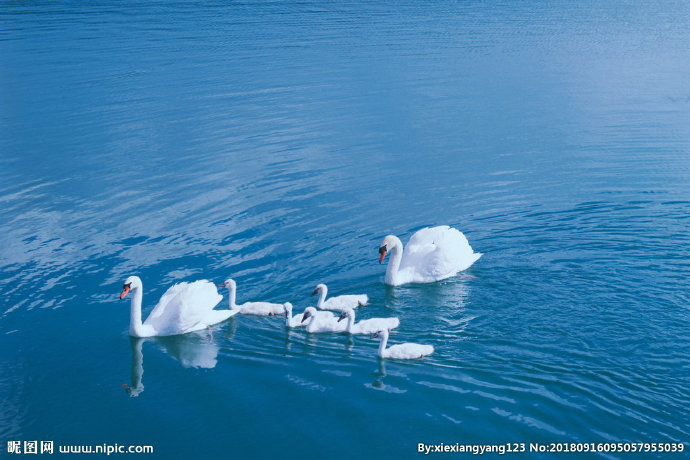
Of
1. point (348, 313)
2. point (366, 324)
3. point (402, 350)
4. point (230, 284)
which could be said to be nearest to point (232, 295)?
point (230, 284)

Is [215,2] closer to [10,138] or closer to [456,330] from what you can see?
[10,138]

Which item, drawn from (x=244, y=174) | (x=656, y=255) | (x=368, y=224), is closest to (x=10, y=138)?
(x=244, y=174)

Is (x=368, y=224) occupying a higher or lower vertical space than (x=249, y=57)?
lower

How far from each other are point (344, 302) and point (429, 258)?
86.7 inches

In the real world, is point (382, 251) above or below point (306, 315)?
above

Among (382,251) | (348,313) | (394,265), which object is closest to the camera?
(348,313)

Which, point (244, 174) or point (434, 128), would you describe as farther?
point (434, 128)

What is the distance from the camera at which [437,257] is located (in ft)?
48.1

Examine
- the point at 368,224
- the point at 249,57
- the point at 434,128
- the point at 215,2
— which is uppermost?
the point at 215,2

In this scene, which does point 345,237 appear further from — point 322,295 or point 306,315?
point 306,315

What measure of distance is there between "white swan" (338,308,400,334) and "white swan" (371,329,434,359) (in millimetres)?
799

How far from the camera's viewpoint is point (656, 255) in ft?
48.4

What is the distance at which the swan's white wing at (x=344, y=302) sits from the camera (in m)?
13.4

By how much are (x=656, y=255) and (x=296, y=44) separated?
28.4 meters
